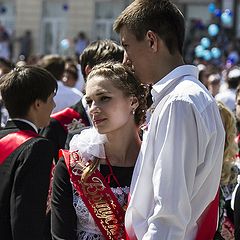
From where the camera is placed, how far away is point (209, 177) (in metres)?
2.66

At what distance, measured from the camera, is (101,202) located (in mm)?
2969

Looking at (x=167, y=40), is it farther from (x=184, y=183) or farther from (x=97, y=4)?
(x=97, y=4)

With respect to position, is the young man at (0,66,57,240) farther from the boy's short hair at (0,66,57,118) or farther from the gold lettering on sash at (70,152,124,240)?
the gold lettering on sash at (70,152,124,240)

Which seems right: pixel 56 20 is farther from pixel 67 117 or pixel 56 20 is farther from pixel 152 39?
pixel 152 39

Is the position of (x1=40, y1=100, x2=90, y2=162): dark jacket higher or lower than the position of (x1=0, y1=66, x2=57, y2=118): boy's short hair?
lower

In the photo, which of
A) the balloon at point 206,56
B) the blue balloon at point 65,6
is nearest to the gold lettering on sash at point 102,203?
the balloon at point 206,56

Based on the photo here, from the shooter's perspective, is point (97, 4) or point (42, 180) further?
point (97, 4)

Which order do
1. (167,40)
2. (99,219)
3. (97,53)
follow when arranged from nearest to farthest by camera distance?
(167,40), (99,219), (97,53)

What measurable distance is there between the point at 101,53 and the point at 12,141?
1.15m

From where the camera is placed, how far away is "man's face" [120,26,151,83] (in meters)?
2.74

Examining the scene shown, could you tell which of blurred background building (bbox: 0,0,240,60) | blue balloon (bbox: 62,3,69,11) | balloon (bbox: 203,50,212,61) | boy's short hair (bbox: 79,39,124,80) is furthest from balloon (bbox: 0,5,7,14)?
boy's short hair (bbox: 79,39,124,80)

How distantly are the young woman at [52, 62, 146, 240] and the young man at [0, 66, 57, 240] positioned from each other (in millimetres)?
105

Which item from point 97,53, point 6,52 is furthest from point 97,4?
point 97,53

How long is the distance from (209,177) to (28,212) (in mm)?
819
